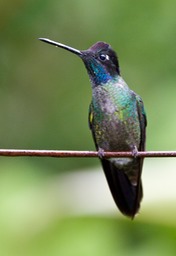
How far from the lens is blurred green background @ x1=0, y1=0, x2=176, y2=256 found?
582 centimetres

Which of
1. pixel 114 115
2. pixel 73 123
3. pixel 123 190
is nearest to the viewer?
pixel 114 115

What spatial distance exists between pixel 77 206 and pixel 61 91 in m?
4.49

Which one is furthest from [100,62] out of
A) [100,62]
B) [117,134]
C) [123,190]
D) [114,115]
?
[123,190]

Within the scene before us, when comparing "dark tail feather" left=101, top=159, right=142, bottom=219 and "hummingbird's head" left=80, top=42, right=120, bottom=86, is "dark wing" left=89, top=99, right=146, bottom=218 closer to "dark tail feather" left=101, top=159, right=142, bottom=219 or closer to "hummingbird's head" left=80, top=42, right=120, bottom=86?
"dark tail feather" left=101, top=159, right=142, bottom=219

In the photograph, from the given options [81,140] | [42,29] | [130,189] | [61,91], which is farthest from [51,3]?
[130,189]

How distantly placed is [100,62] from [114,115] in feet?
0.98

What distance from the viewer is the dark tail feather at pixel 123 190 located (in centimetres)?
506

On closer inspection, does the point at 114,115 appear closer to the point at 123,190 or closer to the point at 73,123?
the point at 123,190

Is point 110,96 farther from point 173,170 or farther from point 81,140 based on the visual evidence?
point 81,140

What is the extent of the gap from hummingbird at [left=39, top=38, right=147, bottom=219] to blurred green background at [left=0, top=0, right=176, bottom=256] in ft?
1.30

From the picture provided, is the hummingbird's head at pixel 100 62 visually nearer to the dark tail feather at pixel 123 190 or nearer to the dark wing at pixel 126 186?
the dark wing at pixel 126 186

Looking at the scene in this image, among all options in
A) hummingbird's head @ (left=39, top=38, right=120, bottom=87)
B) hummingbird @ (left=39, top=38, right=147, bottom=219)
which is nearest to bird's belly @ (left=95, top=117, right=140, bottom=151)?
hummingbird @ (left=39, top=38, right=147, bottom=219)

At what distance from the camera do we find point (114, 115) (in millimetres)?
5031

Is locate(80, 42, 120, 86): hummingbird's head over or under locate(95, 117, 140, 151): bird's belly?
over
